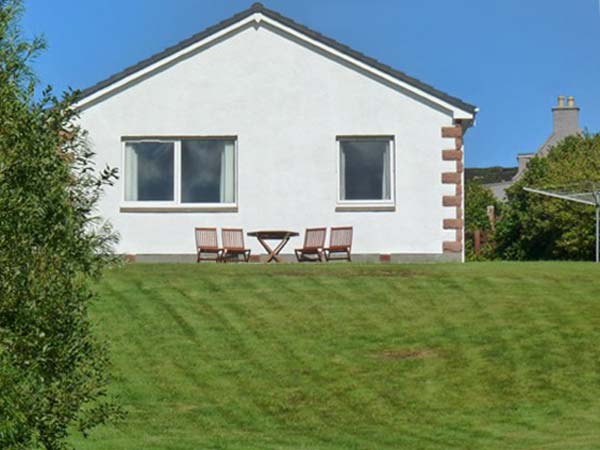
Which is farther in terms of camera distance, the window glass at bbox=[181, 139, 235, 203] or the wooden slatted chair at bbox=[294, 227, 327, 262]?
the window glass at bbox=[181, 139, 235, 203]

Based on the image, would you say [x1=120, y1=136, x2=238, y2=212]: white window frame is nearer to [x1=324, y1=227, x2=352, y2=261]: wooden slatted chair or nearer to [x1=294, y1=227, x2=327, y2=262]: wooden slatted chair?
[x1=294, y1=227, x2=327, y2=262]: wooden slatted chair

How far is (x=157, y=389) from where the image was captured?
17.2 m

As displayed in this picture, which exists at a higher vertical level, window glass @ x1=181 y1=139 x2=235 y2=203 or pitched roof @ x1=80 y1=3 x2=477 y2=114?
pitched roof @ x1=80 y1=3 x2=477 y2=114

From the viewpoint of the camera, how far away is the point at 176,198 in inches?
1136

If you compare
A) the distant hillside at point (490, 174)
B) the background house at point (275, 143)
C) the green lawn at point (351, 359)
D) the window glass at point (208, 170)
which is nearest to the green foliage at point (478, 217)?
the distant hillside at point (490, 174)

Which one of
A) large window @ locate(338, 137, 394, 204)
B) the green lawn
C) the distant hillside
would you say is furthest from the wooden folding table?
the distant hillside

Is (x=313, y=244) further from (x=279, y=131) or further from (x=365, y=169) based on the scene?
(x=279, y=131)

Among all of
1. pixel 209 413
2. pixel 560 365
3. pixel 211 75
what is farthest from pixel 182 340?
pixel 211 75

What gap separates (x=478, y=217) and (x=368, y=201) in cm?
3373

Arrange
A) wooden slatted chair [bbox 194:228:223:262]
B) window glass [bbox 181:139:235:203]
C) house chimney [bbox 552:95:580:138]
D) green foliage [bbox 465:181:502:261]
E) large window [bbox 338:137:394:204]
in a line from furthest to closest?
1. house chimney [bbox 552:95:580:138]
2. green foliage [bbox 465:181:502:261]
3. window glass [bbox 181:139:235:203]
4. large window [bbox 338:137:394:204]
5. wooden slatted chair [bbox 194:228:223:262]

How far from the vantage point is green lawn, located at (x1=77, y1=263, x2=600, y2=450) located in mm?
15391

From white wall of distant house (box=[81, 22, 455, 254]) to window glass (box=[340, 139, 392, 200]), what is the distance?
1.03ft

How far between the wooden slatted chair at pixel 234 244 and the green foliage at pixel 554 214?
19204 mm

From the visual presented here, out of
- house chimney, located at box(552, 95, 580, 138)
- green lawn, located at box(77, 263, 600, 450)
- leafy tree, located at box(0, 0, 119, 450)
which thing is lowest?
green lawn, located at box(77, 263, 600, 450)
